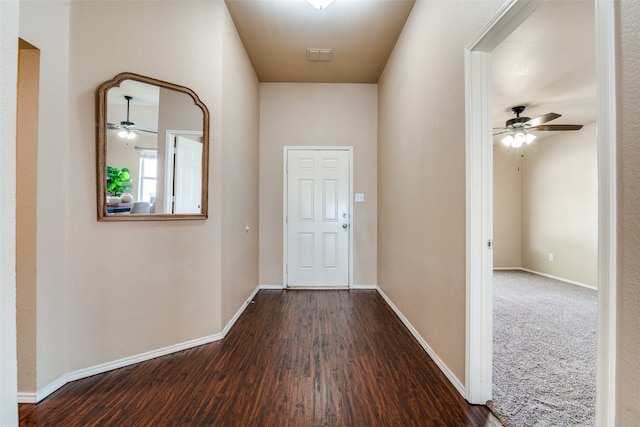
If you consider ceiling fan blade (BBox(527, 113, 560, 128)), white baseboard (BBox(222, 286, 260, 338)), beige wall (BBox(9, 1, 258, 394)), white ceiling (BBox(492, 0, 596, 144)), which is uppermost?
white ceiling (BBox(492, 0, 596, 144))

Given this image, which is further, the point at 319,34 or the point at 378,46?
the point at 378,46

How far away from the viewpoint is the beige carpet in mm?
1472

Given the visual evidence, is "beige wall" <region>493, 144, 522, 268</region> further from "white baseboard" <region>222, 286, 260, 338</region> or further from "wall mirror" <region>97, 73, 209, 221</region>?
"wall mirror" <region>97, 73, 209, 221</region>

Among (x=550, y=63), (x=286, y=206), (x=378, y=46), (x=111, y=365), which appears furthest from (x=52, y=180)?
(x=550, y=63)

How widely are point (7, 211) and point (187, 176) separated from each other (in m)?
1.56

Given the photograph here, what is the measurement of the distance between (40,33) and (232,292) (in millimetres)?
2236

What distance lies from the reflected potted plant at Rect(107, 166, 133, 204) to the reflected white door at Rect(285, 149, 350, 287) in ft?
6.99

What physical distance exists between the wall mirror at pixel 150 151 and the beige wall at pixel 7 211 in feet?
4.29

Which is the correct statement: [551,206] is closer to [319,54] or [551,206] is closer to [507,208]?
[507,208]

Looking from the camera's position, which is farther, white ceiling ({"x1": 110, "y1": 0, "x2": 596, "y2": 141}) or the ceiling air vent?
the ceiling air vent

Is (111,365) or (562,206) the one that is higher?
(562,206)

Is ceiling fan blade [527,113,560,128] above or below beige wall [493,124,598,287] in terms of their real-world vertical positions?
above

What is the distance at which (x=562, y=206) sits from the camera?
4.54 meters

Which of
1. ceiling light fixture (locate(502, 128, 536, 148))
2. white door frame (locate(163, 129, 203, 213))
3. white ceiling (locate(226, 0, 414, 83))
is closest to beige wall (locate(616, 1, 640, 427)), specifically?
white ceiling (locate(226, 0, 414, 83))
